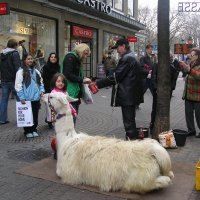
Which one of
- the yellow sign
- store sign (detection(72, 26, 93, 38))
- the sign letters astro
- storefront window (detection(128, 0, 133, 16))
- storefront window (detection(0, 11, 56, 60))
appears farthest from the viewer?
storefront window (detection(128, 0, 133, 16))

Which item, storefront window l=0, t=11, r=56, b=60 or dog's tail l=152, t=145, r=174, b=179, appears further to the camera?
storefront window l=0, t=11, r=56, b=60

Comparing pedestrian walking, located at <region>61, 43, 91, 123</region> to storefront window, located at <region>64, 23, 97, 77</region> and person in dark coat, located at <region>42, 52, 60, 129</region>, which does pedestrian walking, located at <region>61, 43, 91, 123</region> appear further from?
storefront window, located at <region>64, 23, 97, 77</region>

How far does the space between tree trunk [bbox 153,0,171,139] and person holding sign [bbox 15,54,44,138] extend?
7.76 ft

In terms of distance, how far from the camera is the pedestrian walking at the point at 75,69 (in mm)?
6832

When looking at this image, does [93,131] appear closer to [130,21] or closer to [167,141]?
[167,141]

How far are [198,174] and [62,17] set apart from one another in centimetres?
1536

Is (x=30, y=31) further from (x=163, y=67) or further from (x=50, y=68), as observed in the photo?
(x=163, y=67)

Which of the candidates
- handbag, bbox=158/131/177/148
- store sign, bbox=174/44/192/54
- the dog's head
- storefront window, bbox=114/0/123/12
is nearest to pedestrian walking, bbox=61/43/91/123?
the dog's head

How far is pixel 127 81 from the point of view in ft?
22.6

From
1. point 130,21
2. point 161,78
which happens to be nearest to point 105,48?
point 130,21

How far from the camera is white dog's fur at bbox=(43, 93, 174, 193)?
501 centimetres

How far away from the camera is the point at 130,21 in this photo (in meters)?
26.8

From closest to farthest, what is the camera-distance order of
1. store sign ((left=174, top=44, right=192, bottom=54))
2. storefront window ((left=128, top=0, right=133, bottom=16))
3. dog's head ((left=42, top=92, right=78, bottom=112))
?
1. dog's head ((left=42, top=92, right=78, bottom=112))
2. store sign ((left=174, top=44, right=192, bottom=54))
3. storefront window ((left=128, top=0, right=133, bottom=16))

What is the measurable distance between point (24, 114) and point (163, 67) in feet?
9.18
